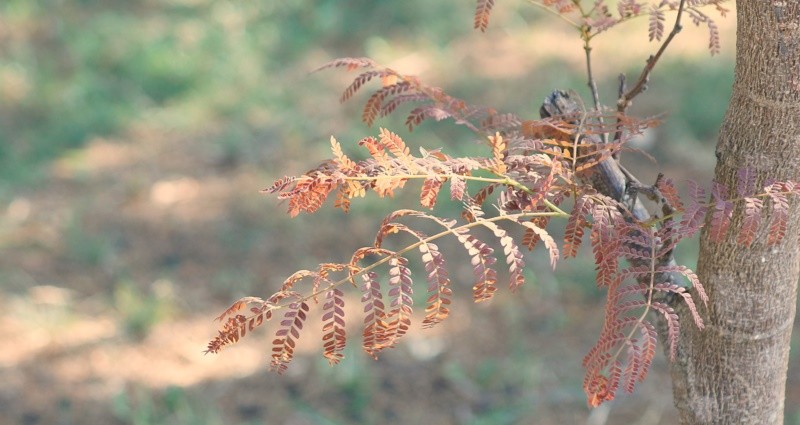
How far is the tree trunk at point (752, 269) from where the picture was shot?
1265mm

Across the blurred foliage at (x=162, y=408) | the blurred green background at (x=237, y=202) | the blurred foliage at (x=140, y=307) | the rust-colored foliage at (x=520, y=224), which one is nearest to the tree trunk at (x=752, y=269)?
the rust-colored foliage at (x=520, y=224)

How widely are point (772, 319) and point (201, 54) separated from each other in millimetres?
3840

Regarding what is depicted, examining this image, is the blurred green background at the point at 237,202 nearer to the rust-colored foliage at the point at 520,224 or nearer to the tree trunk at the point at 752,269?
the tree trunk at the point at 752,269

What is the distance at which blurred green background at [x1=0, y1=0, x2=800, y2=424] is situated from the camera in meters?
3.01

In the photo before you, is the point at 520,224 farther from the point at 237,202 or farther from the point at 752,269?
the point at 237,202

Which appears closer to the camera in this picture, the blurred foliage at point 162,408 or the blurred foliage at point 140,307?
the blurred foliage at point 162,408

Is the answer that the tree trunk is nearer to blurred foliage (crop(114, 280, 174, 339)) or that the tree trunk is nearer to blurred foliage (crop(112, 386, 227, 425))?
blurred foliage (crop(112, 386, 227, 425))

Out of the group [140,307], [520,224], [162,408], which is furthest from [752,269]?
[140,307]

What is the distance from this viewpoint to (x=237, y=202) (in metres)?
3.89

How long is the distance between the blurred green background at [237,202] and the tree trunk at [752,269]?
1.43 metres

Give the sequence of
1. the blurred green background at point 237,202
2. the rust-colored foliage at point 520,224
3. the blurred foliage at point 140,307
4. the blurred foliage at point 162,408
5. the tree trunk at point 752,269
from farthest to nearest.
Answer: the blurred foliage at point 140,307 → the blurred green background at point 237,202 → the blurred foliage at point 162,408 → the tree trunk at point 752,269 → the rust-colored foliage at point 520,224

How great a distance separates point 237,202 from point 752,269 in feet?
9.23

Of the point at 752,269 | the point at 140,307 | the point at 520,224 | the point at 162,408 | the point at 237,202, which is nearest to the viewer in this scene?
the point at 520,224

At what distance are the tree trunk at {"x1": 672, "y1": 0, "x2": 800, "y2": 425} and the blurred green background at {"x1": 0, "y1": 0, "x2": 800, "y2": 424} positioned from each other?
143cm
